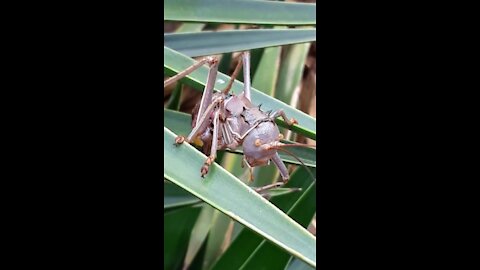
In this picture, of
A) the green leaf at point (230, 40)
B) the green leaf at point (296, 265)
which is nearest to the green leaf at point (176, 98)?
the green leaf at point (230, 40)

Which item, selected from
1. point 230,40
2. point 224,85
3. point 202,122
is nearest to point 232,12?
point 230,40

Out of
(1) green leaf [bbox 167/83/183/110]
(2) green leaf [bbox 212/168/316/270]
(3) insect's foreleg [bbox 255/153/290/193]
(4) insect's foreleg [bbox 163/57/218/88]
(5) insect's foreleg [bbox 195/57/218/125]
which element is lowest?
(2) green leaf [bbox 212/168/316/270]

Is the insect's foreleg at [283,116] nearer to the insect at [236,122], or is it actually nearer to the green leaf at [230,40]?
the insect at [236,122]

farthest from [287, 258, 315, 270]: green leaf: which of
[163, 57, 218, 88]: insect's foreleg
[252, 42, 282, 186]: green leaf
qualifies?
[252, 42, 282, 186]: green leaf

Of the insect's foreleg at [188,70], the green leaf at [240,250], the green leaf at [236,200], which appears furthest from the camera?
the green leaf at [240,250]

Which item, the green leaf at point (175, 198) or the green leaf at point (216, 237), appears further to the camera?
the green leaf at point (216, 237)

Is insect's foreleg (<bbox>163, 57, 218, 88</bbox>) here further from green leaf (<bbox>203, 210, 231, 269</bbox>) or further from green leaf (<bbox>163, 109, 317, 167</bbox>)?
green leaf (<bbox>203, 210, 231, 269</bbox>)

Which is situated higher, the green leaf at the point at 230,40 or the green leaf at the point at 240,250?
the green leaf at the point at 230,40
